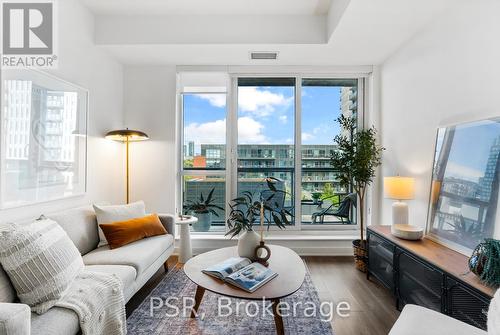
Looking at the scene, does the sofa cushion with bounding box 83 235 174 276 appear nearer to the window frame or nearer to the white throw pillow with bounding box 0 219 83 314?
the white throw pillow with bounding box 0 219 83 314

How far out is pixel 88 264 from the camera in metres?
2.05

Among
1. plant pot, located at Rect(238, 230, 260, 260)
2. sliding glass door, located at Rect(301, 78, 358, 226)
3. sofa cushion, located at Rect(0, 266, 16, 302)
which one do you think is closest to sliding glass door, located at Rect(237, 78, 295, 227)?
sliding glass door, located at Rect(301, 78, 358, 226)

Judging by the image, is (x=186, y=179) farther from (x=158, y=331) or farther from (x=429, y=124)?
(x=429, y=124)

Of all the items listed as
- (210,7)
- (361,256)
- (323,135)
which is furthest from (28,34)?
(361,256)

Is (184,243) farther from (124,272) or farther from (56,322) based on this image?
(56,322)

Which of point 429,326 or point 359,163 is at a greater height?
point 359,163

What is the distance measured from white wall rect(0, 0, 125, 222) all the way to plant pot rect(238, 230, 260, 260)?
172 centimetres

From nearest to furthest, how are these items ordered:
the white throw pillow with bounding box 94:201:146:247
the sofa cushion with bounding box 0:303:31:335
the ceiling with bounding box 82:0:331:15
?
the sofa cushion with bounding box 0:303:31:335 → the white throw pillow with bounding box 94:201:146:247 → the ceiling with bounding box 82:0:331:15

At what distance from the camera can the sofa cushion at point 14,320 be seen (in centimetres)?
106

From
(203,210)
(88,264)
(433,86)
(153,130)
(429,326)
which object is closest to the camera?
(429,326)

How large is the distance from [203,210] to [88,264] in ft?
5.65

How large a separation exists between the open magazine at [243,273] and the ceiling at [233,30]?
2.36 m

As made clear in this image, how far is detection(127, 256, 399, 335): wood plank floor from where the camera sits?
6.49ft

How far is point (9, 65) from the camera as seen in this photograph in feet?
6.41
